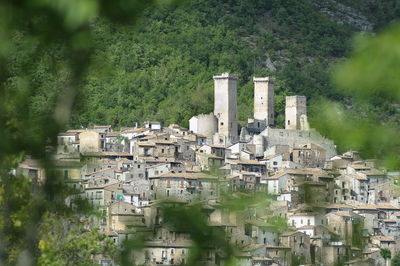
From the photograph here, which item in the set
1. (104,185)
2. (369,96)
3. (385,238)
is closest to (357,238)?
(369,96)

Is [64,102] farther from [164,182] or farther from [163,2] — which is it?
[164,182]

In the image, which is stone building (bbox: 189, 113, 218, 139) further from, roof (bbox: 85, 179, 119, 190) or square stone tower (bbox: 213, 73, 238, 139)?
roof (bbox: 85, 179, 119, 190)

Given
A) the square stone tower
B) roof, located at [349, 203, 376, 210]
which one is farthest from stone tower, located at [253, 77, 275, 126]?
roof, located at [349, 203, 376, 210]

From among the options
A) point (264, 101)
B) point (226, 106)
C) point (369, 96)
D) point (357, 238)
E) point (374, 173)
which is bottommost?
point (374, 173)

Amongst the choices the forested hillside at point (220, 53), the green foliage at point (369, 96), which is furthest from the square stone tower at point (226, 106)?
the green foliage at point (369, 96)

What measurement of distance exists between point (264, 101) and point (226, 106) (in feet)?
15.5

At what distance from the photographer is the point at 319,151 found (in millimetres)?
57094

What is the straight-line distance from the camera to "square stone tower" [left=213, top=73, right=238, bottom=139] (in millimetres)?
61531

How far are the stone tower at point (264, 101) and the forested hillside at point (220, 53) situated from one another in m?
2.03

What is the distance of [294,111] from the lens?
63719 millimetres

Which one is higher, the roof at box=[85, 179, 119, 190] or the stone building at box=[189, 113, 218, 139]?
the stone building at box=[189, 113, 218, 139]

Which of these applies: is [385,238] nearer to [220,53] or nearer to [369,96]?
[220,53]

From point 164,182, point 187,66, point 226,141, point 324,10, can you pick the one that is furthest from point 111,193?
point 324,10

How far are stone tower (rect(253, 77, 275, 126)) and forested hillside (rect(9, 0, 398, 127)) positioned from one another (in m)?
2.03
